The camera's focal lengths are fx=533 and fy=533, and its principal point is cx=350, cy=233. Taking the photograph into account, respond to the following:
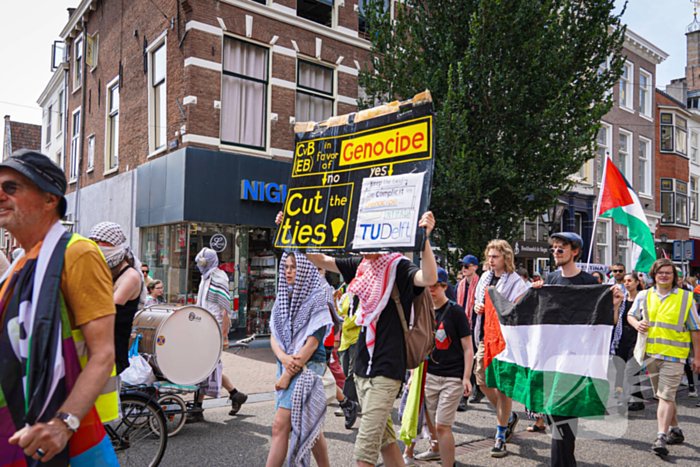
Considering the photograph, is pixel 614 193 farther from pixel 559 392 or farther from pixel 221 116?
pixel 221 116

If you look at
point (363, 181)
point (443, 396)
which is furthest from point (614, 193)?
point (363, 181)

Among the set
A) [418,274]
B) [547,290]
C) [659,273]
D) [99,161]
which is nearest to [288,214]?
[418,274]

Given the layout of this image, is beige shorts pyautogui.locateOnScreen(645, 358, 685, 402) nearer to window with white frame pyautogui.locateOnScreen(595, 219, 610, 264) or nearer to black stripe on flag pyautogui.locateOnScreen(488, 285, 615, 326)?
black stripe on flag pyautogui.locateOnScreen(488, 285, 615, 326)

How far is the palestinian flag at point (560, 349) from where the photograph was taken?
4.01 meters

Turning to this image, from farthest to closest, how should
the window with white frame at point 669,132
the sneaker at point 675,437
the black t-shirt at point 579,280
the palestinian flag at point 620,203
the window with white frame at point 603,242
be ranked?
1. the window with white frame at point 669,132
2. the window with white frame at point 603,242
3. the palestinian flag at point 620,203
4. the sneaker at point 675,437
5. the black t-shirt at point 579,280

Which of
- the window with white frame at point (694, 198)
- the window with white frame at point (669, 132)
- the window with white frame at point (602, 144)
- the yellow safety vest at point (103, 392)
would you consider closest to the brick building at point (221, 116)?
the yellow safety vest at point (103, 392)

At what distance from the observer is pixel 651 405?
7.69 m

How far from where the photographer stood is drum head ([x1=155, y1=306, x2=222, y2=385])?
5.04m

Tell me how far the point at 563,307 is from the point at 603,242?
2281cm

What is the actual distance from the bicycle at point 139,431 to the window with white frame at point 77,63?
1816 centimetres

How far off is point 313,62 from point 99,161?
814cm

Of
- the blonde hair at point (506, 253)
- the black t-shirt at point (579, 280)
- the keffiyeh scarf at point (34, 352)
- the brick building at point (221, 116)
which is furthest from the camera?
the brick building at point (221, 116)

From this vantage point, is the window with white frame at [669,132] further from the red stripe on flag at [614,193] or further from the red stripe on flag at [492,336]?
the red stripe on flag at [492,336]

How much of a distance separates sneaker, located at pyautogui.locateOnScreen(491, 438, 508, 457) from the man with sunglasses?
95cm
